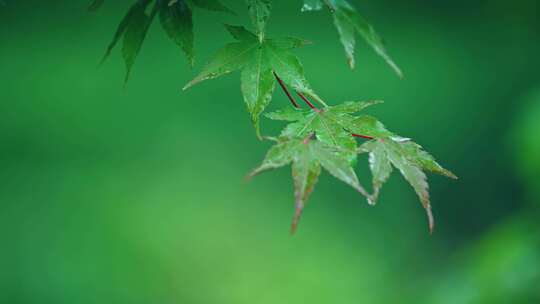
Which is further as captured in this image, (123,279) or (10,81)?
(10,81)

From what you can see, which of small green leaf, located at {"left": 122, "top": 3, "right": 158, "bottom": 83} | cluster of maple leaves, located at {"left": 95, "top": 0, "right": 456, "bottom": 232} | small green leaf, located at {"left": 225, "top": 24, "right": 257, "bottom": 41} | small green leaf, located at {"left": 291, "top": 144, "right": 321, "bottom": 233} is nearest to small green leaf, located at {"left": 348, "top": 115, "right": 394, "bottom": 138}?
cluster of maple leaves, located at {"left": 95, "top": 0, "right": 456, "bottom": 232}

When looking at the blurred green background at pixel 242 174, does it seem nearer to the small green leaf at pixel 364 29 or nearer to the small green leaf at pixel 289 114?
the small green leaf at pixel 364 29

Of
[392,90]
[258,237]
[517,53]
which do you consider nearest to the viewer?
[258,237]

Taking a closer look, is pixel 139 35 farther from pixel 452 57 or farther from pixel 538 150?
pixel 452 57

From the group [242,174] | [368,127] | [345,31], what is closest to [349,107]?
[368,127]

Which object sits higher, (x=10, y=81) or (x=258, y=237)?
(x=10, y=81)

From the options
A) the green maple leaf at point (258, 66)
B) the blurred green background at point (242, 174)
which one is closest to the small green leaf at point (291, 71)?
the green maple leaf at point (258, 66)

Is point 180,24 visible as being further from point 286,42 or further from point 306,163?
point 306,163

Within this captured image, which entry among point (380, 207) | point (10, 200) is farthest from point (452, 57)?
point (10, 200)
